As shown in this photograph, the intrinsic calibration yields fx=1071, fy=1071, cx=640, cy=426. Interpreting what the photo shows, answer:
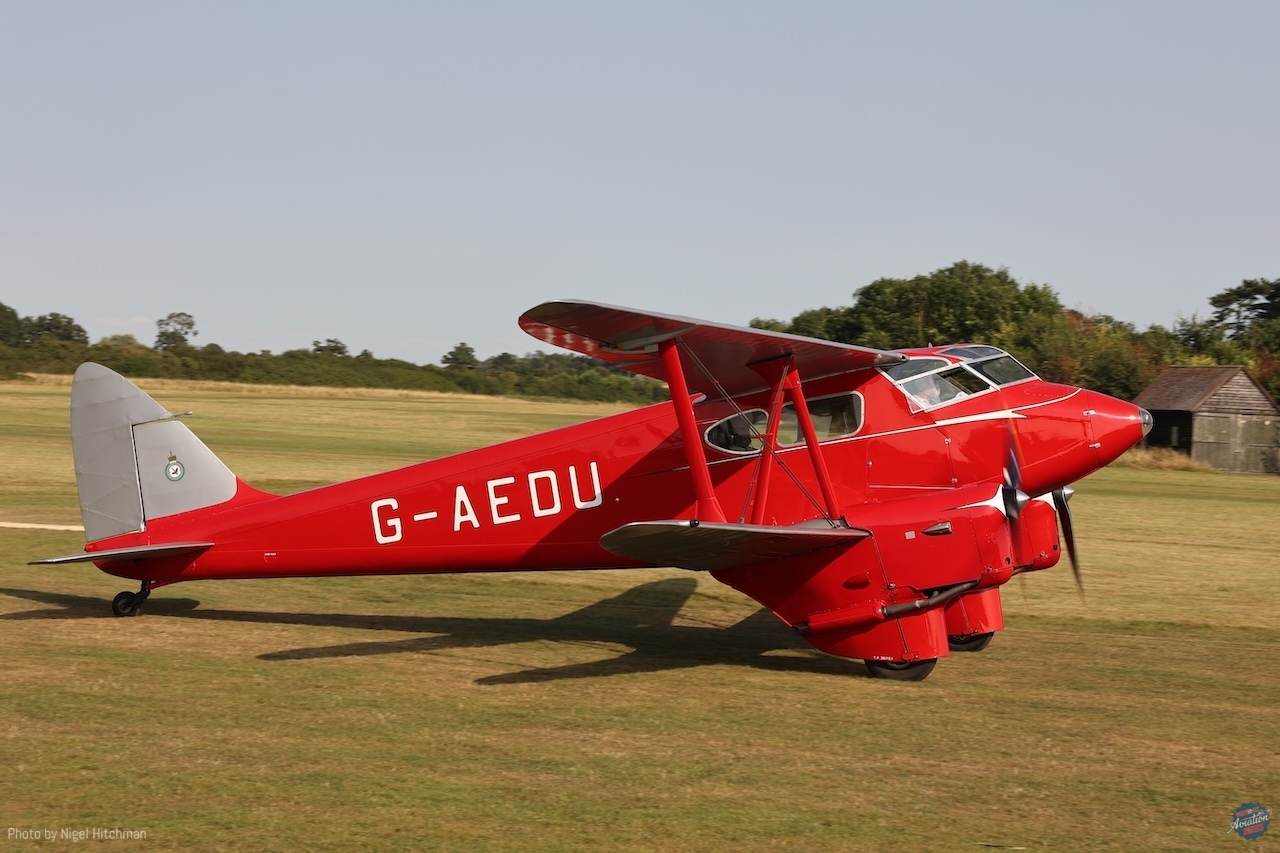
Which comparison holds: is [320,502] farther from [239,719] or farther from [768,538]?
[768,538]

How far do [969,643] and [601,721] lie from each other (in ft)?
15.3

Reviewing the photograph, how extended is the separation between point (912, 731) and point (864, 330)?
190ft

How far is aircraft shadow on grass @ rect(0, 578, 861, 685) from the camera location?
1054 centimetres

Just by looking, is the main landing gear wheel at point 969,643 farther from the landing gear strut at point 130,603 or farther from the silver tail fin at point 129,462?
the landing gear strut at point 130,603

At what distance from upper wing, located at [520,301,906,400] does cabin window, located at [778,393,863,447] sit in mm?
284

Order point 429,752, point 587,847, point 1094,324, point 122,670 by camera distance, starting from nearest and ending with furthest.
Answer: point 587,847 < point 429,752 < point 122,670 < point 1094,324

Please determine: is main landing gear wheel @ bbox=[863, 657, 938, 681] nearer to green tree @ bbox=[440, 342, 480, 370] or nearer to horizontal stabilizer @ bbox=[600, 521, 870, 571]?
horizontal stabilizer @ bbox=[600, 521, 870, 571]

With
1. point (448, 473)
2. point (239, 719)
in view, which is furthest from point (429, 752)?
point (448, 473)

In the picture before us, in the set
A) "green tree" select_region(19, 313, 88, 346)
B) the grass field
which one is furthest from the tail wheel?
"green tree" select_region(19, 313, 88, 346)

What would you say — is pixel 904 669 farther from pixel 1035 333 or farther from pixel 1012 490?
pixel 1035 333

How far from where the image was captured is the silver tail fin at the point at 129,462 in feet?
38.7

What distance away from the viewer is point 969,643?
11258 millimetres

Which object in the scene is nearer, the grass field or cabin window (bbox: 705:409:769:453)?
the grass field

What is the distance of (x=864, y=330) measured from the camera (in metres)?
64.5
